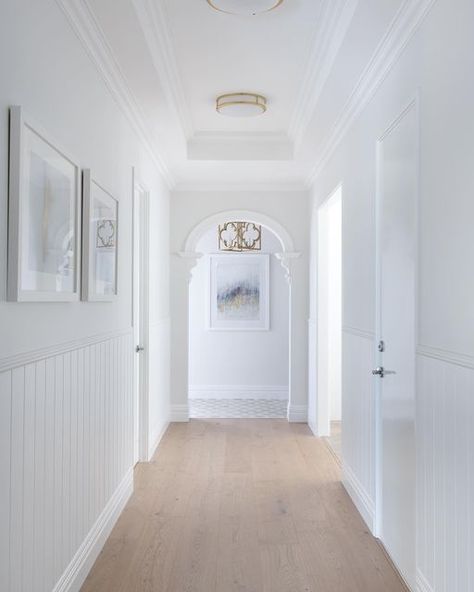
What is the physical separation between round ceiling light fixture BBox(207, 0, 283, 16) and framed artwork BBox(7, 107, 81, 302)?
3.18 feet

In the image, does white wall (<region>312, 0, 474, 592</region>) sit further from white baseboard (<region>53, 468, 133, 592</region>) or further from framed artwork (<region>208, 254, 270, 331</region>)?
framed artwork (<region>208, 254, 270, 331</region>)

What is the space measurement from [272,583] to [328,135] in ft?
9.85

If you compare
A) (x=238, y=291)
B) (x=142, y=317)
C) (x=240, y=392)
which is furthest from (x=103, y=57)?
(x=240, y=392)

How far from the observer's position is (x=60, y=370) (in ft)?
7.66

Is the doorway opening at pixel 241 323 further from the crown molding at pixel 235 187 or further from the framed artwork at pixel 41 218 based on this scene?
the framed artwork at pixel 41 218

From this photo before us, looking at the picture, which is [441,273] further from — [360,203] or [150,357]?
[150,357]

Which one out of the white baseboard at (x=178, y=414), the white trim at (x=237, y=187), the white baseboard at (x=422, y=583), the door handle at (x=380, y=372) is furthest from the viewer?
the white baseboard at (x=178, y=414)

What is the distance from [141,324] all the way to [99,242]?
1.85 meters

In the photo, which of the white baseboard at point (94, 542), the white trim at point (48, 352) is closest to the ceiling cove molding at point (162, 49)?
the white trim at point (48, 352)

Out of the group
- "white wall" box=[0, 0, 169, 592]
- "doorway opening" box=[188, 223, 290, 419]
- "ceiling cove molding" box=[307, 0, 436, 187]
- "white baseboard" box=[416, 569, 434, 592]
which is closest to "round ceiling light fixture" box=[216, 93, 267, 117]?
"ceiling cove molding" box=[307, 0, 436, 187]

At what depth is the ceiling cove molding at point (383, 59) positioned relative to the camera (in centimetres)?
241

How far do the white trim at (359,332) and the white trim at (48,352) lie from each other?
1.45 m

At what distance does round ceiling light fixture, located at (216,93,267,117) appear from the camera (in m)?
4.05

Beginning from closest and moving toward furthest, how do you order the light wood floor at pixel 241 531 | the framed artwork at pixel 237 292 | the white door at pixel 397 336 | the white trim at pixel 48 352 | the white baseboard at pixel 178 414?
the white trim at pixel 48 352
the white door at pixel 397 336
the light wood floor at pixel 241 531
the white baseboard at pixel 178 414
the framed artwork at pixel 237 292
